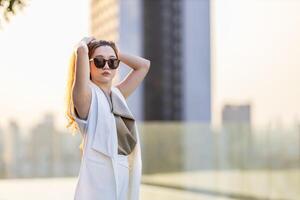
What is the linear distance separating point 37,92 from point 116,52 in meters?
4.88

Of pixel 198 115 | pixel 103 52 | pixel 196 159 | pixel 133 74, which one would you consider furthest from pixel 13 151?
pixel 103 52

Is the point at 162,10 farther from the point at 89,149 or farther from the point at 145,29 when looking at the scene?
the point at 89,149

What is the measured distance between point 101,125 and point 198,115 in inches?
306

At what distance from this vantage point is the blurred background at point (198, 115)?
5.98 meters

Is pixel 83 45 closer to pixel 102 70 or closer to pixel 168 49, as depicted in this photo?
pixel 102 70

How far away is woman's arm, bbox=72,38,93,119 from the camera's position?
Result: 1690mm

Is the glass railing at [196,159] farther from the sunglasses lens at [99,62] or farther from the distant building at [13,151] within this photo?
the sunglasses lens at [99,62]

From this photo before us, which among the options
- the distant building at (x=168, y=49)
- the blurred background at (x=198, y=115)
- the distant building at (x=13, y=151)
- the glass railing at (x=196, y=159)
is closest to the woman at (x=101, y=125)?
the blurred background at (x=198, y=115)

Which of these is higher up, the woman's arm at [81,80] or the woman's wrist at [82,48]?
the woman's wrist at [82,48]

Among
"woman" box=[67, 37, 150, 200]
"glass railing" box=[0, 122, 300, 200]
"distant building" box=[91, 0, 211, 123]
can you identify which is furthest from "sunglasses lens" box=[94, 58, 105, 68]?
"distant building" box=[91, 0, 211, 123]

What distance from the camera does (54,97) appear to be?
649cm

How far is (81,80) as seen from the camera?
1.69m

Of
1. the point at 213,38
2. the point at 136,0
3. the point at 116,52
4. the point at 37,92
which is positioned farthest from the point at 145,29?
the point at 116,52

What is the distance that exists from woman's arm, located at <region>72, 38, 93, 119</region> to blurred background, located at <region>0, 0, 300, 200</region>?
289cm
